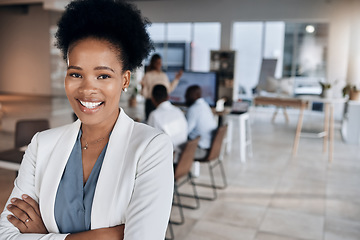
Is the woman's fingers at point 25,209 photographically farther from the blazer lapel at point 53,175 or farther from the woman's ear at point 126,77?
the woman's ear at point 126,77

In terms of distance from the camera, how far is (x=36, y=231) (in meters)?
1.12

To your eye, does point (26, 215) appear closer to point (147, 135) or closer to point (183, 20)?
point (147, 135)

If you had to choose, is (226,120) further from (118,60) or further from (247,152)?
(118,60)

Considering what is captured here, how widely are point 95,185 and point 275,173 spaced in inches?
174

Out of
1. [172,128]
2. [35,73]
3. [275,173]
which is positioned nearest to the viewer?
[172,128]

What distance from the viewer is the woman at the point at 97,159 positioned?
1.03m

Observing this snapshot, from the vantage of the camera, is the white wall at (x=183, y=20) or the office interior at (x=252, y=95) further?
the white wall at (x=183, y=20)

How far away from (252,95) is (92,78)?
11.2 metres

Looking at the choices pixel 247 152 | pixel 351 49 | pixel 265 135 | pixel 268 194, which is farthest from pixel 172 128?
pixel 351 49

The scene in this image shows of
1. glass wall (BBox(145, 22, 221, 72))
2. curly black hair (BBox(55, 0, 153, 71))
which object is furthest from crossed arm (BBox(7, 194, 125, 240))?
glass wall (BBox(145, 22, 221, 72))

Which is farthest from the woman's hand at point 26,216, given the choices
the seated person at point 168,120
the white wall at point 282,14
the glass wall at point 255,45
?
the glass wall at point 255,45

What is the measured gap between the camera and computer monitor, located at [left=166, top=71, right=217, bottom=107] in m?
5.49

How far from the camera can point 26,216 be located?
1125 millimetres

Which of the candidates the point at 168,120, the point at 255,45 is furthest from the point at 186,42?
the point at 168,120
